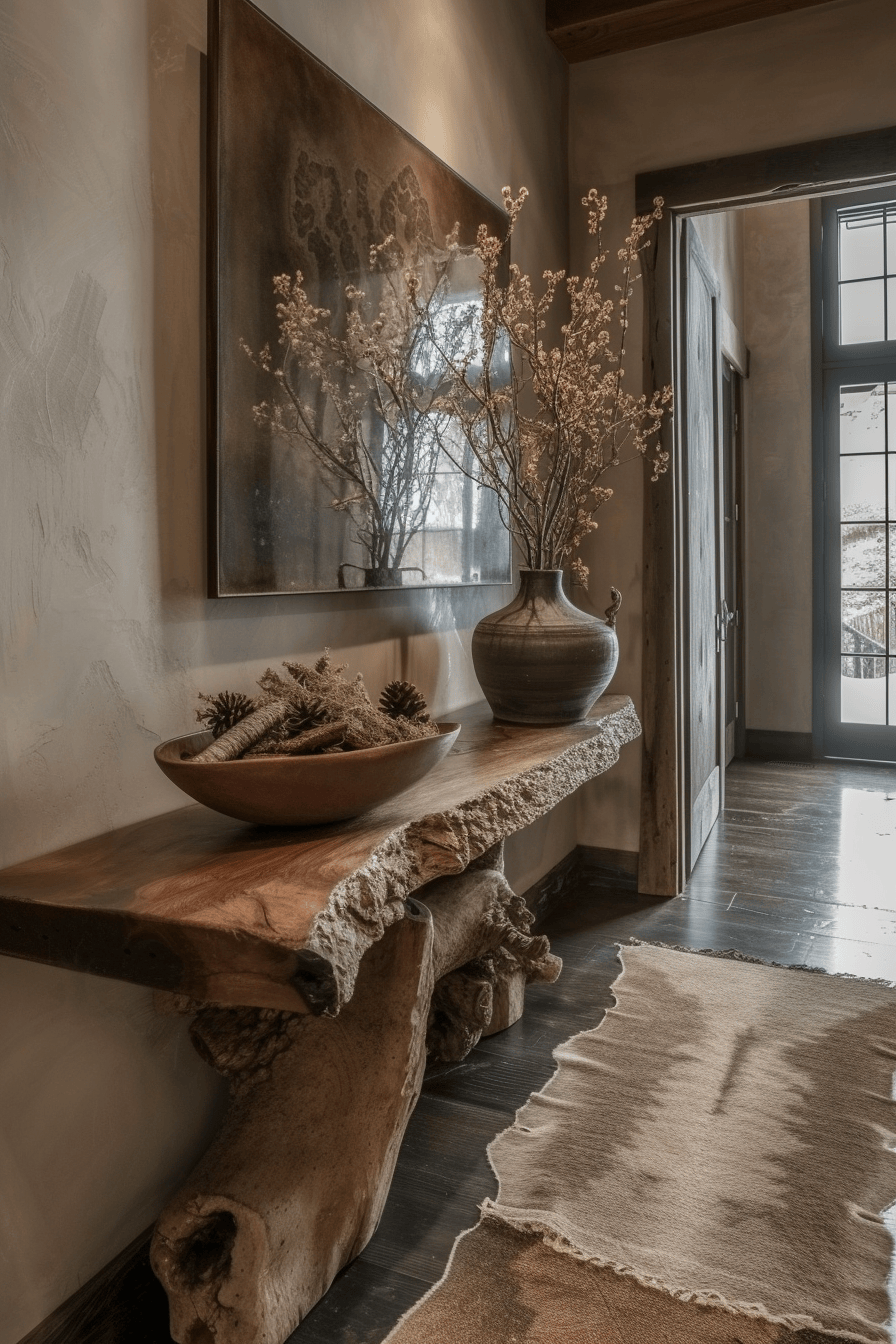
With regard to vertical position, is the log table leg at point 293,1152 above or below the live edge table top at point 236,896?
below

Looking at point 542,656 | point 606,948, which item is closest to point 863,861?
point 606,948

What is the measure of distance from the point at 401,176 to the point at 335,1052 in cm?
188

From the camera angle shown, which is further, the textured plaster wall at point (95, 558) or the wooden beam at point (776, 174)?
the wooden beam at point (776, 174)

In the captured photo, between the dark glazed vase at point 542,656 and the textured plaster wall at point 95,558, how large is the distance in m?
0.69

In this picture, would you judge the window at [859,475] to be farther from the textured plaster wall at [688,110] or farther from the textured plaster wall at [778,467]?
the textured plaster wall at [688,110]

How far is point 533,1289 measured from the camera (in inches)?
59.9

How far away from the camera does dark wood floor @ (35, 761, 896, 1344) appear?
5.03ft

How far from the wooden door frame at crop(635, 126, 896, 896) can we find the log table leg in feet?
6.39

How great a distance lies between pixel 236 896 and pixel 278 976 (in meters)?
0.13

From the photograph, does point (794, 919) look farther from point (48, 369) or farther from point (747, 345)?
point (747, 345)

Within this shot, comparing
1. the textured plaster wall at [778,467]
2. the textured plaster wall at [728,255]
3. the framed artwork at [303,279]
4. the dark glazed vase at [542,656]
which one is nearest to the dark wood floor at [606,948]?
the textured plaster wall at [778,467]

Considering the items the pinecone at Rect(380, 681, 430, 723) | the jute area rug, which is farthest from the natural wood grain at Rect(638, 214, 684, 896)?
the pinecone at Rect(380, 681, 430, 723)

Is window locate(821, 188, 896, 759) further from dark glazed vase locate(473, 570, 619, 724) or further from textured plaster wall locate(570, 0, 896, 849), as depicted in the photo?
dark glazed vase locate(473, 570, 619, 724)

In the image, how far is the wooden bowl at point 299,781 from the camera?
131 centimetres
